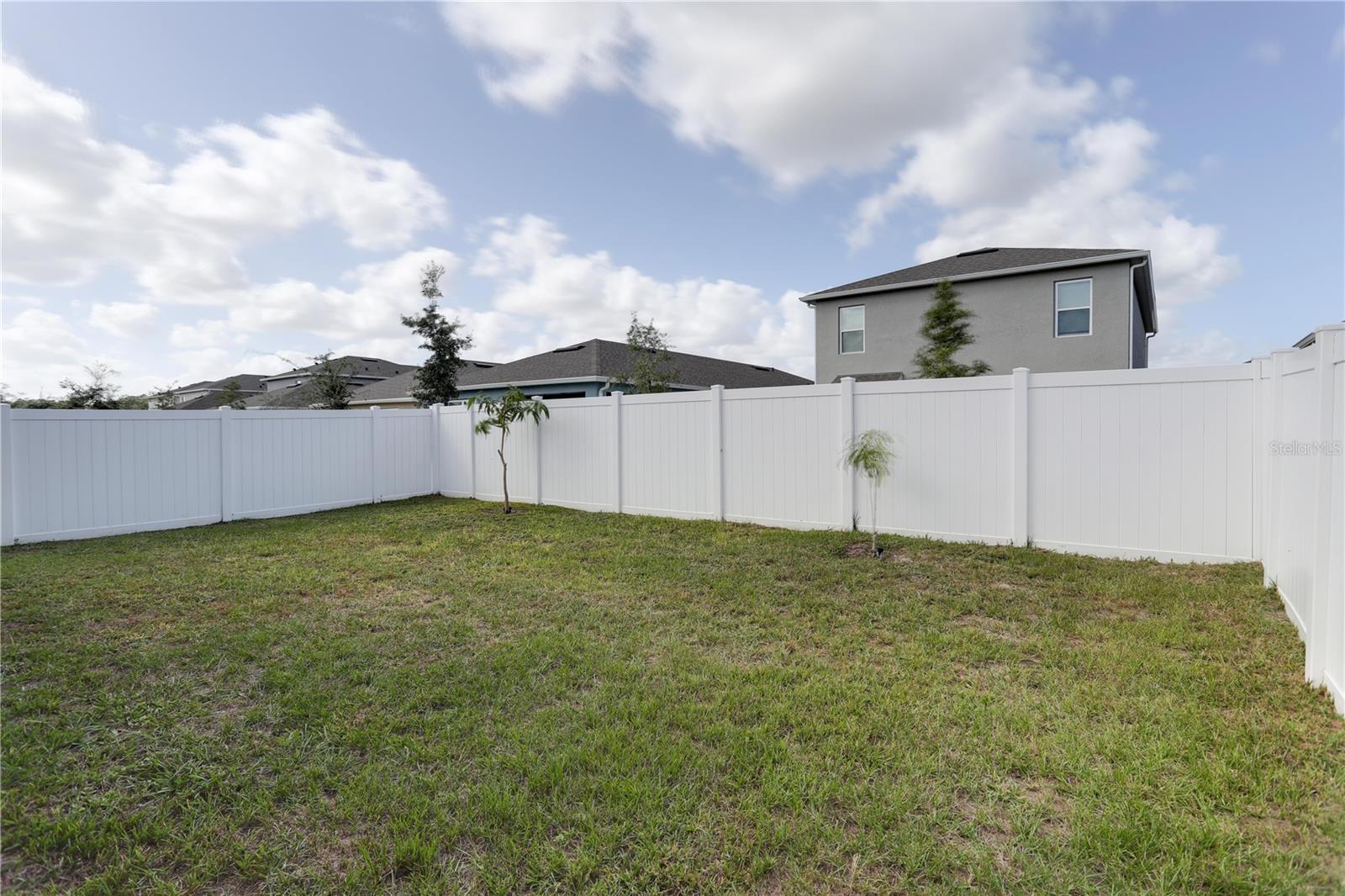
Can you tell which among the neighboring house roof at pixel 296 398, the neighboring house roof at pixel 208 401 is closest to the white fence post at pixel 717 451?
the neighboring house roof at pixel 296 398

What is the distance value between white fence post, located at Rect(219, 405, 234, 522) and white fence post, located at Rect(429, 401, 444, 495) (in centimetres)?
321

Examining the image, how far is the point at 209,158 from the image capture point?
812 cm

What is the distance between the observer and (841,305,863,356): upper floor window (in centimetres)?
1498

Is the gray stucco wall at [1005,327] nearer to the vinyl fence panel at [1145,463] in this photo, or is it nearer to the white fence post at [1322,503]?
the vinyl fence panel at [1145,463]

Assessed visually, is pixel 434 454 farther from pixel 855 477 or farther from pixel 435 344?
pixel 855 477

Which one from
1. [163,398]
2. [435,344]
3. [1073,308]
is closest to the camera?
[1073,308]

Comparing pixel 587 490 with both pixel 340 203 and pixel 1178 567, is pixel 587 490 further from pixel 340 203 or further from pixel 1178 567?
pixel 1178 567

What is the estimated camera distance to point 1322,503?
9.05 feet

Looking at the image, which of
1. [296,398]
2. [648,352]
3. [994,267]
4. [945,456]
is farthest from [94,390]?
[994,267]

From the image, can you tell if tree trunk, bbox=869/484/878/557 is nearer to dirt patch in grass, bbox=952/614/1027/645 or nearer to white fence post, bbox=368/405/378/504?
dirt patch in grass, bbox=952/614/1027/645

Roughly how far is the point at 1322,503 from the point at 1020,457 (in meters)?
3.12

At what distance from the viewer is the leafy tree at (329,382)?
20156 mm

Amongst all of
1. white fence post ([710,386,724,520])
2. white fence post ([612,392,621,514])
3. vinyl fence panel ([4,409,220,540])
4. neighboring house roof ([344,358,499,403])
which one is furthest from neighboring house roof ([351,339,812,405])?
vinyl fence panel ([4,409,220,540])

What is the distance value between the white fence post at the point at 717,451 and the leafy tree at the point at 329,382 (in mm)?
16593
